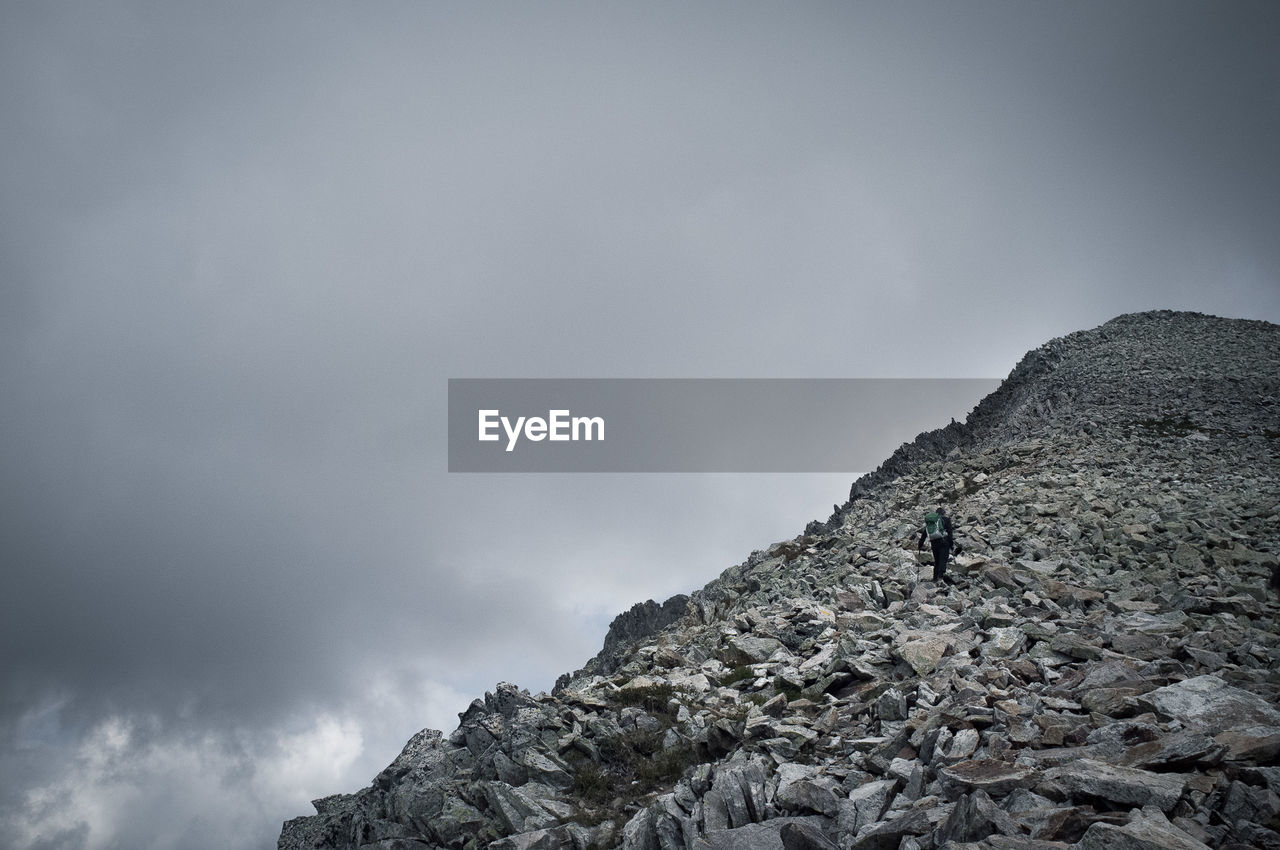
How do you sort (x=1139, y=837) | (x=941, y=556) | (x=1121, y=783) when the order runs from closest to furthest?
(x=1139, y=837) → (x=1121, y=783) → (x=941, y=556)

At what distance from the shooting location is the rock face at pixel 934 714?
8195mm

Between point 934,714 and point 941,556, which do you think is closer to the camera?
point 934,714

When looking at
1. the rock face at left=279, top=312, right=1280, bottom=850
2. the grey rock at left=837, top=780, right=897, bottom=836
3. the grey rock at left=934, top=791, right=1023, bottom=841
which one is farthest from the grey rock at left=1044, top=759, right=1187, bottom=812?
the grey rock at left=837, top=780, right=897, bottom=836

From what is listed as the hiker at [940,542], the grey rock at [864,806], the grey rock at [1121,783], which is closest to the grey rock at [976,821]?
the grey rock at [1121,783]

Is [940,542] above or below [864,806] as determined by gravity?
above

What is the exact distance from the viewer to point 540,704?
16.3 meters

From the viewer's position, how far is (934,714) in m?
11.3

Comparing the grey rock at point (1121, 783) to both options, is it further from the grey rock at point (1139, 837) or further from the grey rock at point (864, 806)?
the grey rock at point (864, 806)

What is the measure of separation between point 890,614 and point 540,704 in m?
10.9

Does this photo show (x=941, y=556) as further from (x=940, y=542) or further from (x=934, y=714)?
(x=934, y=714)

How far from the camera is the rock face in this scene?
8195mm

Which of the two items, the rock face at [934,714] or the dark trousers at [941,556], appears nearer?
the rock face at [934,714]

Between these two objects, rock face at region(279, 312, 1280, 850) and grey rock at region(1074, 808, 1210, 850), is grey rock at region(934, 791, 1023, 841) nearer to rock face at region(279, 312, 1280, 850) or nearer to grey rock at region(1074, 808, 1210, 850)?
rock face at region(279, 312, 1280, 850)

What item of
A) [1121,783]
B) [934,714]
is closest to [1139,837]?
[1121,783]
